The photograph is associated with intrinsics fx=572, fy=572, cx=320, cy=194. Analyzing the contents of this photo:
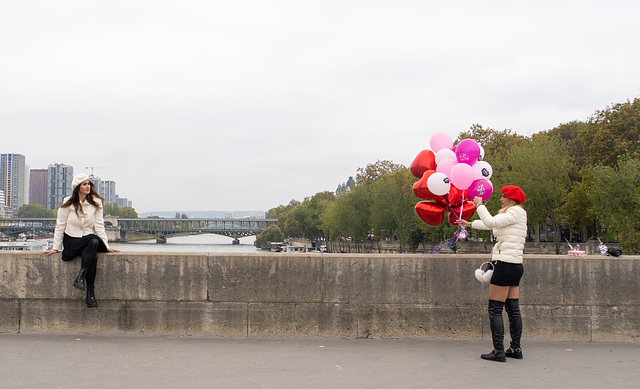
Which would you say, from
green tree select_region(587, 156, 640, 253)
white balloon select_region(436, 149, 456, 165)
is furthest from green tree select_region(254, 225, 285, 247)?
white balloon select_region(436, 149, 456, 165)

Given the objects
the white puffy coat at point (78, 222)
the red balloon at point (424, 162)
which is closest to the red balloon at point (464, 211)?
the red balloon at point (424, 162)

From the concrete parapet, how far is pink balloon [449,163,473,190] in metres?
1.03

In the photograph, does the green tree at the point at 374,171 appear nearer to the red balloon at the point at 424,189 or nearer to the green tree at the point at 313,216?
the green tree at the point at 313,216

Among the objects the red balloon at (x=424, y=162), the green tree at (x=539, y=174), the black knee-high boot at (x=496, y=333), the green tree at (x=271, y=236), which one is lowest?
the green tree at (x=271, y=236)

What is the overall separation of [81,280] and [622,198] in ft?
158

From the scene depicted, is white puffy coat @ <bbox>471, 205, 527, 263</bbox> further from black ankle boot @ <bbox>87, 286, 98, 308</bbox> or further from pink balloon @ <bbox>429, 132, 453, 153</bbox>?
black ankle boot @ <bbox>87, 286, 98, 308</bbox>

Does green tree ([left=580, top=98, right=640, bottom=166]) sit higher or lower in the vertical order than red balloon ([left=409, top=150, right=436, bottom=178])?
higher

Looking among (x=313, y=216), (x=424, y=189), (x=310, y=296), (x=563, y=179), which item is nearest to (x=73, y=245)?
(x=310, y=296)

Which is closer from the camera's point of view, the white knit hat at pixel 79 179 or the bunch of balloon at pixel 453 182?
the white knit hat at pixel 79 179

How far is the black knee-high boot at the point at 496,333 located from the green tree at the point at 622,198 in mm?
43499

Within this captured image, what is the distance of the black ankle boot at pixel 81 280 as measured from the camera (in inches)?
283

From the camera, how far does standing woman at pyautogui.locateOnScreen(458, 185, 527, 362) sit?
20.5 ft

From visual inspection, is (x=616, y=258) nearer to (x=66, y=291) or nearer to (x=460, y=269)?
(x=460, y=269)

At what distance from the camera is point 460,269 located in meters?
7.63
